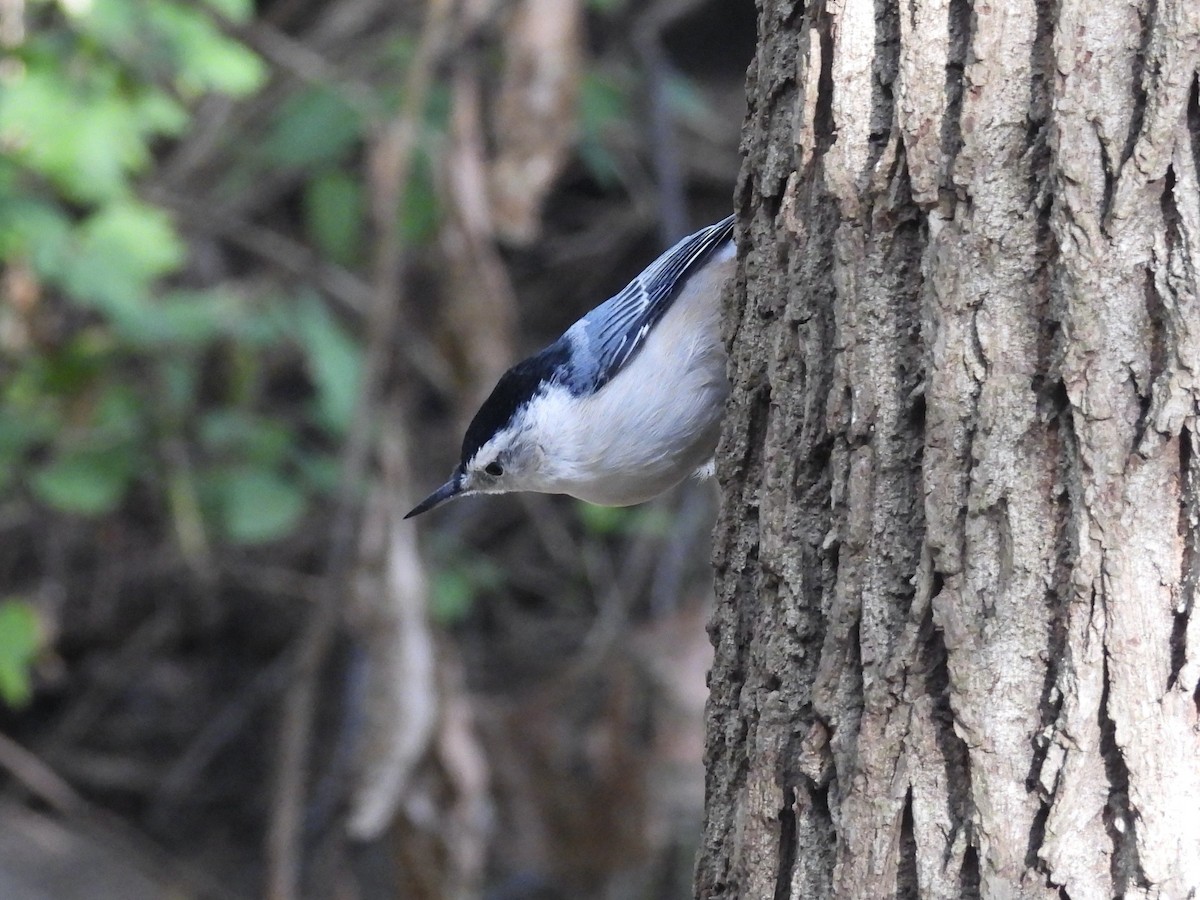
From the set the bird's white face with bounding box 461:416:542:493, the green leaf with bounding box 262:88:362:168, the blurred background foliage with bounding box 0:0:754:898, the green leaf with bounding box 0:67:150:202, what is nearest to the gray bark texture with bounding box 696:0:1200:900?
the bird's white face with bounding box 461:416:542:493

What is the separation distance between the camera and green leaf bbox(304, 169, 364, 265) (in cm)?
414

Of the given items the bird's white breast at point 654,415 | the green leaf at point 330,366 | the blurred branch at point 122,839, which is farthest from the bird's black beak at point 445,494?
the blurred branch at point 122,839

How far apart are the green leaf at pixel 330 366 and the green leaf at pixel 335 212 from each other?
445mm

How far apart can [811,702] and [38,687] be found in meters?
4.61

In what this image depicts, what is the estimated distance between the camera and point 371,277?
3633 mm

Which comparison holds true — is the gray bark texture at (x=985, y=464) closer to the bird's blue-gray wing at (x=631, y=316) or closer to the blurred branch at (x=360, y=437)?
the bird's blue-gray wing at (x=631, y=316)

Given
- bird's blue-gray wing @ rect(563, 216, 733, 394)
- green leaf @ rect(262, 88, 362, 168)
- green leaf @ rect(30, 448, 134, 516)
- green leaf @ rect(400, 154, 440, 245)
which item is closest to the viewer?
bird's blue-gray wing @ rect(563, 216, 733, 394)

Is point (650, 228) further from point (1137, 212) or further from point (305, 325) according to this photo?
point (1137, 212)

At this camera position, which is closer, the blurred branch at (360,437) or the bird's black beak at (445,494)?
the bird's black beak at (445,494)

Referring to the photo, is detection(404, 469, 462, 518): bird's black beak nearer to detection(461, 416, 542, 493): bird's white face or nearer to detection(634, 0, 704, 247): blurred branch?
detection(461, 416, 542, 493): bird's white face

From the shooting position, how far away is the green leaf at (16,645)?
3.36 meters

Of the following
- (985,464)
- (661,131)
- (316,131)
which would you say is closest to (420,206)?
(316,131)

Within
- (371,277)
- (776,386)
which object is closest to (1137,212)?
(776,386)

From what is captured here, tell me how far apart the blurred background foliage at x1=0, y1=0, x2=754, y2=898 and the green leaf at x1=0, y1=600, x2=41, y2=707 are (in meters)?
0.01
